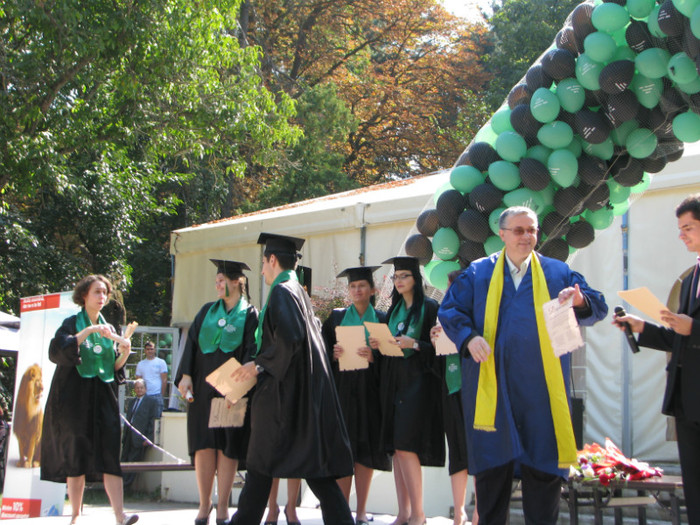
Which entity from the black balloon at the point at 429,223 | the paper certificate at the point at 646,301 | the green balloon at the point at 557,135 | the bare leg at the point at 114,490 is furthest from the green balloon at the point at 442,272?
the bare leg at the point at 114,490

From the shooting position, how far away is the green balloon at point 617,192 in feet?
21.6

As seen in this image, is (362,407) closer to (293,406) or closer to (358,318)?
(358,318)

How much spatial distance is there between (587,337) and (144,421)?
7443 mm

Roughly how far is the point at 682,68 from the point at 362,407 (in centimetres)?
339

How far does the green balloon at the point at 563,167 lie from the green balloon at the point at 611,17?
85 centimetres

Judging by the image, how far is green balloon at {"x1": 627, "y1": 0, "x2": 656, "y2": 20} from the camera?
18.7 ft

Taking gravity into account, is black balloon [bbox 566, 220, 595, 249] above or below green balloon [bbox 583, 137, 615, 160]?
below

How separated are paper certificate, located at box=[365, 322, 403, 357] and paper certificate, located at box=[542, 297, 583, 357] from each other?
1.98 m

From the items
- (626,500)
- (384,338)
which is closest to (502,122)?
(384,338)

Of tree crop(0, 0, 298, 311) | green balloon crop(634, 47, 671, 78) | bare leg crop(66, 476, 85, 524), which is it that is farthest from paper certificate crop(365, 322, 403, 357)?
tree crop(0, 0, 298, 311)

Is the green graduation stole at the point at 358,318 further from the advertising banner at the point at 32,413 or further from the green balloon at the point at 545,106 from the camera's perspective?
the advertising banner at the point at 32,413

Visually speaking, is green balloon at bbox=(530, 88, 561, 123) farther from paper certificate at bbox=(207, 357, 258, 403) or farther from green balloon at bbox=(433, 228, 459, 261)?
paper certificate at bbox=(207, 357, 258, 403)

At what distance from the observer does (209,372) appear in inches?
266

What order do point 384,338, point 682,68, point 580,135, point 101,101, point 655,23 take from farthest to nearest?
point 101,101, point 384,338, point 580,135, point 655,23, point 682,68
